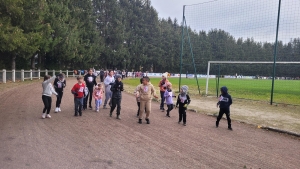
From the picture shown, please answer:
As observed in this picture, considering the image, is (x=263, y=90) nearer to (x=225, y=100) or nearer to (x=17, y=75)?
(x=225, y=100)

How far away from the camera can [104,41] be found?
65438 mm

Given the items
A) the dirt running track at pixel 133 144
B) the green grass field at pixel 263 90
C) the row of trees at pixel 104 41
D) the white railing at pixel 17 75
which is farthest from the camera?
the white railing at pixel 17 75

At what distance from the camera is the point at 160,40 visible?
79.0 meters

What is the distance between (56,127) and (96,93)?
3.43 metres

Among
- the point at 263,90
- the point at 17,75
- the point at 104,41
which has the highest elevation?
the point at 104,41

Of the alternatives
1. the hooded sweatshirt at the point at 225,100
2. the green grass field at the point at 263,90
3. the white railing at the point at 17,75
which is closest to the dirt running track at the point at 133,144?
the hooded sweatshirt at the point at 225,100

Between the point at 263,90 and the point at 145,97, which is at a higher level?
the point at 145,97

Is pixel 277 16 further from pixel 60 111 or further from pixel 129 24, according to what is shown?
pixel 129 24

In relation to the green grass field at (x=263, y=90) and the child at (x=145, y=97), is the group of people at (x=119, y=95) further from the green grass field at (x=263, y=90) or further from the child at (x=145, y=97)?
the green grass field at (x=263, y=90)

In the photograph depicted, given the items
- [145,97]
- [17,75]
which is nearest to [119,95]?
[145,97]

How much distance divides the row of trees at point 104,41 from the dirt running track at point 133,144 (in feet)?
35.2

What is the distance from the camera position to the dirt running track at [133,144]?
5.41m

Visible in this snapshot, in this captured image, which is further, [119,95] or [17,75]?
[17,75]

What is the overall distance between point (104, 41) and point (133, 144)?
200ft
